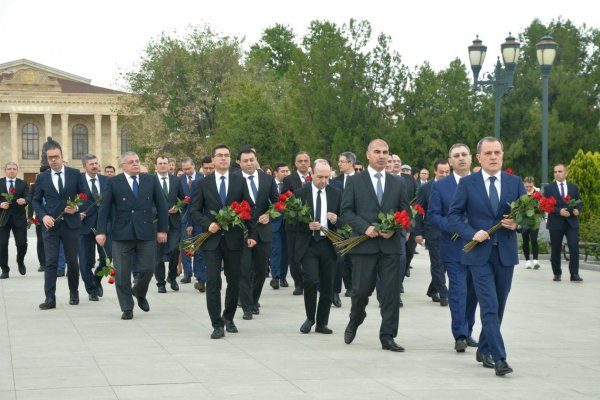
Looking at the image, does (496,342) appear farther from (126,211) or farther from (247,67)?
(247,67)

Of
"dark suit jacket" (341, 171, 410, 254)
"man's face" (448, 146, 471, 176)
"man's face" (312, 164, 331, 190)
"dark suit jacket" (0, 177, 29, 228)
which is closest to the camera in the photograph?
"dark suit jacket" (341, 171, 410, 254)

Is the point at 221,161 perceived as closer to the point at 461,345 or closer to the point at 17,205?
the point at 461,345

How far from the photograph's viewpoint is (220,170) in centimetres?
1156

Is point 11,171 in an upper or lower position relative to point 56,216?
upper

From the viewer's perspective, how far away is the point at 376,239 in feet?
33.6

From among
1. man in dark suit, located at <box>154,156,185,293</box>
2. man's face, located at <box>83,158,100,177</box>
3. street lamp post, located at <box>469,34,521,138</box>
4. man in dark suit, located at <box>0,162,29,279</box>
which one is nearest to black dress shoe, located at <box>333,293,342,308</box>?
man in dark suit, located at <box>154,156,185,293</box>

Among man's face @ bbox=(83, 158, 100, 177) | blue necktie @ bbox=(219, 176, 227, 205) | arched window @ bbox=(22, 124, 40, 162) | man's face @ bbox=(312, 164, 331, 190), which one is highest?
arched window @ bbox=(22, 124, 40, 162)

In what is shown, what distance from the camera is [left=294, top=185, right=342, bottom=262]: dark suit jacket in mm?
11750

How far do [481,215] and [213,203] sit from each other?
3.56m

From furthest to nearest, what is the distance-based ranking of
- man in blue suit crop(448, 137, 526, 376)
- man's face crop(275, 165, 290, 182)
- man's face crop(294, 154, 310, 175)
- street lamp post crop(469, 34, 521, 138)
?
1. street lamp post crop(469, 34, 521, 138)
2. man's face crop(275, 165, 290, 182)
3. man's face crop(294, 154, 310, 175)
4. man in blue suit crop(448, 137, 526, 376)

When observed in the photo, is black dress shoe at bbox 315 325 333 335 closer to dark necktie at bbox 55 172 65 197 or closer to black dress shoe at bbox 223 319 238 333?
black dress shoe at bbox 223 319 238 333

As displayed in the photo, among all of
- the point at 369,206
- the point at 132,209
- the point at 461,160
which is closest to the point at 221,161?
the point at 369,206

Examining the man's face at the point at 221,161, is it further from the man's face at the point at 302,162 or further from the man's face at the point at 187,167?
the man's face at the point at 187,167

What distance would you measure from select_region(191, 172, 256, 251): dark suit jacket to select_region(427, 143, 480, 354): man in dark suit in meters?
2.13
